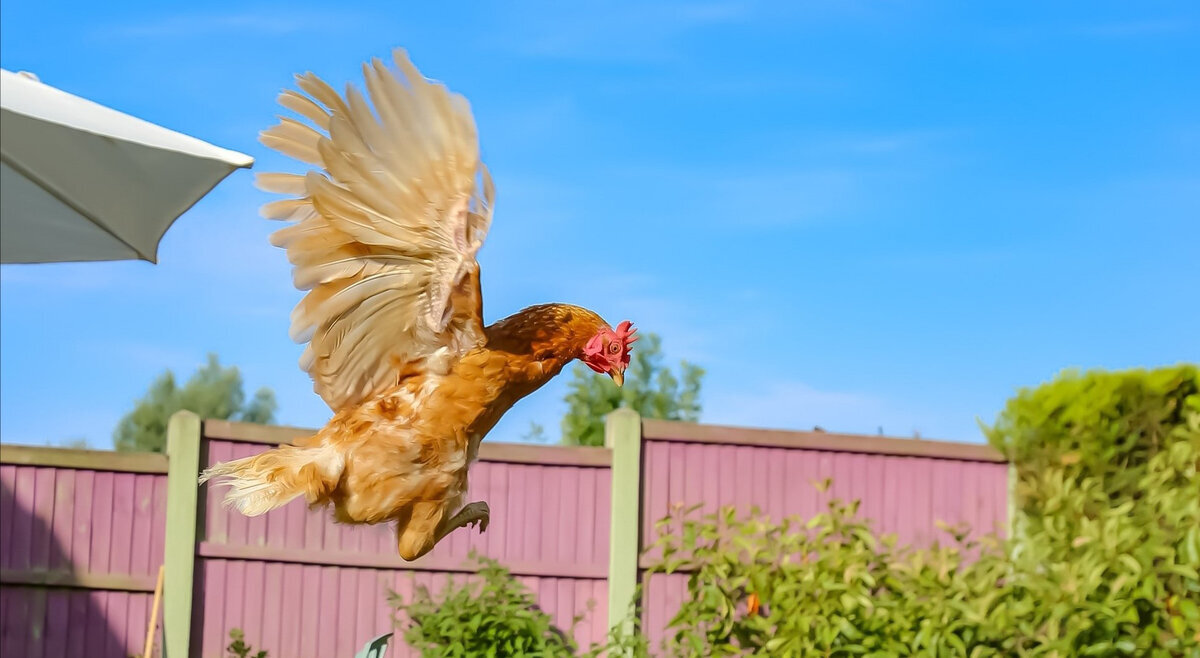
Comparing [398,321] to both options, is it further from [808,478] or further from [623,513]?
[808,478]

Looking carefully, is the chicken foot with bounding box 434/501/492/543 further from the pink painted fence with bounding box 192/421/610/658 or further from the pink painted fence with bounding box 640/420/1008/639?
the pink painted fence with bounding box 640/420/1008/639

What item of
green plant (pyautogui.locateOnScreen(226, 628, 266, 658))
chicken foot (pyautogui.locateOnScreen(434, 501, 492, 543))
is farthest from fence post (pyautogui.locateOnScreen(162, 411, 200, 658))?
chicken foot (pyautogui.locateOnScreen(434, 501, 492, 543))

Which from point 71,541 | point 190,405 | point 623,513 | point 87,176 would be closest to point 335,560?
point 71,541

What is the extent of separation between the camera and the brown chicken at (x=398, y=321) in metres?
1.73

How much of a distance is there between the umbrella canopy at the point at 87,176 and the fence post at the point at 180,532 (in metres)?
3.03

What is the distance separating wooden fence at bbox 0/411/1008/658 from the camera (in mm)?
6793

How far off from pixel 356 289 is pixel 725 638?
4175 mm

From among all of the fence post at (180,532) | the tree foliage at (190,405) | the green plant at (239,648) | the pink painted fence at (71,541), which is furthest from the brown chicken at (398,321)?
the tree foliage at (190,405)

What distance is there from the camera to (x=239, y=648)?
21.5ft

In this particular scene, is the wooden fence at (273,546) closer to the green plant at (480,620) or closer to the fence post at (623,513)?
the fence post at (623,513)

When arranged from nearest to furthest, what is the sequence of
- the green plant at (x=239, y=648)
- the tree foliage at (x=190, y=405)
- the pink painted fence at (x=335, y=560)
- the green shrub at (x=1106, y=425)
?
1. the green plant at (x=239, y=648)
2. the pink painted fence at (x=335, y=560)
3. the green shrub at (x=1106, y=425)
4. the tree foliage at (x=190, y=405)

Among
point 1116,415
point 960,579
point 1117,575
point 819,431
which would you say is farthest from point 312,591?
point 1116,415

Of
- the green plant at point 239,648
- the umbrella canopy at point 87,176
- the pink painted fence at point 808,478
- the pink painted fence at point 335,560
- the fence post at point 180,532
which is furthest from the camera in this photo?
the pink painted fence at point 808,478

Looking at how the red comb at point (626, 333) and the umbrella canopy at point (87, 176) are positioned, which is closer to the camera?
the red comb at point (626, 333)
